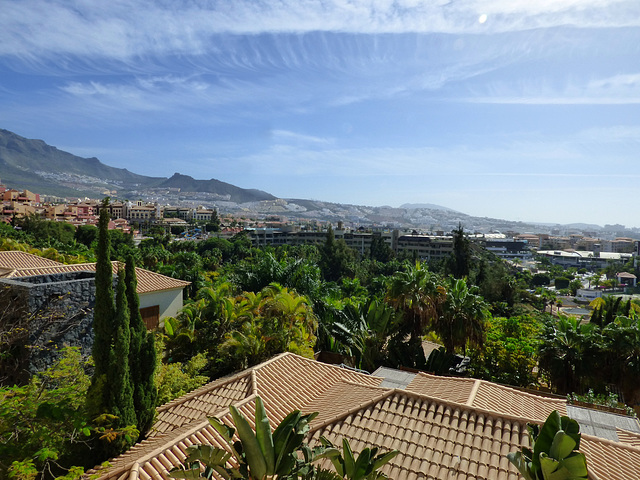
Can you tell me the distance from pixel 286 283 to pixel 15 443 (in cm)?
1619

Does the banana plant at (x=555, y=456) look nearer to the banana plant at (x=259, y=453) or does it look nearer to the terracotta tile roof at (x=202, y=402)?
the banana plant at (x=259, y=453)

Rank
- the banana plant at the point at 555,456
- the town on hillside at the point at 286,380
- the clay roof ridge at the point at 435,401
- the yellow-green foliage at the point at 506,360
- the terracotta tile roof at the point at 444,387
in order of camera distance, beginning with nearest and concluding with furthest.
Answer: the banana plant at the point at 555,456, the town on hillside at the point at 286,380, the clay roof ridge at the point at 435,401, the terracotta tile roof at the point at 444,387, the yellow-green foliage at the point at 506,360

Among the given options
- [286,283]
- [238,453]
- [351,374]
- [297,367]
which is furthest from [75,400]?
[286,283]

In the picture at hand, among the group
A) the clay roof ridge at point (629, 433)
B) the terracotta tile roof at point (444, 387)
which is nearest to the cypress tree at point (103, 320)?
the terracotta tile roof at point (444, 387)

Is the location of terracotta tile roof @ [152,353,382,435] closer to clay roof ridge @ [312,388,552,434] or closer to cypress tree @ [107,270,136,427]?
cypress tree @ [107,270,136,427]

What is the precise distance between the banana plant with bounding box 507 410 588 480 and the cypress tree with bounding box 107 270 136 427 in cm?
652

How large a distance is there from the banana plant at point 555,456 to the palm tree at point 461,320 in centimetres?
1107

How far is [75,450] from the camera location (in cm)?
771

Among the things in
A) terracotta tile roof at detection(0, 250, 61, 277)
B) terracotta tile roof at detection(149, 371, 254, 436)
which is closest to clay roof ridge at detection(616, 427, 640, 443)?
terracotta tile roof at detection(149, 371, 254, 436)

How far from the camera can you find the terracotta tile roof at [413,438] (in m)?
6.34

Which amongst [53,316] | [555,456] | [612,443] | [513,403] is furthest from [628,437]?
[53,316]

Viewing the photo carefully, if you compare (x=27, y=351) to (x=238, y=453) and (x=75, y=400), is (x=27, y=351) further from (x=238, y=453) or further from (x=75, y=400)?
(x=238, y=453)

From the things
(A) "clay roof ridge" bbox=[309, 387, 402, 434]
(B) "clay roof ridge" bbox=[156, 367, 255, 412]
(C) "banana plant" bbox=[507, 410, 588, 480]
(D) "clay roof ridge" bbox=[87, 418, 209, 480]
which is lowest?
(B) "clay roof ridge" bbox=[156, 367, 255, 412]

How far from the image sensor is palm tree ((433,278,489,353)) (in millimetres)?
15367
